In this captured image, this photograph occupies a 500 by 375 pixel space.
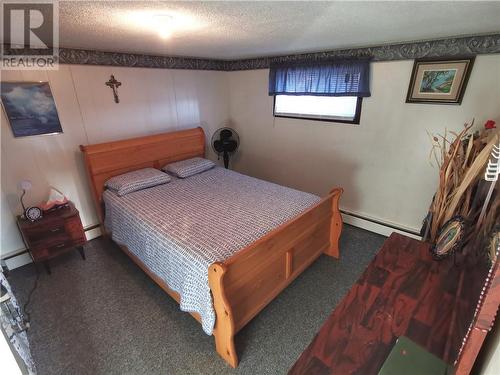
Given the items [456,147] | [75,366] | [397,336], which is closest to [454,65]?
[456,147]

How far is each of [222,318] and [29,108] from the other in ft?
8.42

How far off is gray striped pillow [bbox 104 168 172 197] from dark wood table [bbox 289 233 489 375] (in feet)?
7.49

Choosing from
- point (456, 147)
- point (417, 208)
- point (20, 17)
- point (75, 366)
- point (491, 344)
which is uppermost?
point (20, 17)

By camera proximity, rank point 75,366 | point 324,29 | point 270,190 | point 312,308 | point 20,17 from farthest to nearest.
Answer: point 270,190
point 312,308
point 324,29
point 75,366
point 20,17

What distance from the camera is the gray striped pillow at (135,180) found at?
103 inches

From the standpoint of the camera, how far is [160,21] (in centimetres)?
150

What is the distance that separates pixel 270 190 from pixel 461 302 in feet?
5.89

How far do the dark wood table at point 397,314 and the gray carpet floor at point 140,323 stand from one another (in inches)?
32.0

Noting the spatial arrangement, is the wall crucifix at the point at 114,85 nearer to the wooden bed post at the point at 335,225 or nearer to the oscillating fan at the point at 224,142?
the oscillating fan at the point at 224,142

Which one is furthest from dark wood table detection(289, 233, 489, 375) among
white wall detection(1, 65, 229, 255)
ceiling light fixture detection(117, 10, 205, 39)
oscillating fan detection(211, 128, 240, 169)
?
white wall detection(1, 65, 229, 255)

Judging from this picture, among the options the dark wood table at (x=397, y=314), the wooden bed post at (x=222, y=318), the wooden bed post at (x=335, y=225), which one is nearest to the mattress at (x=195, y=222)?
the wooden bed post at (x=222, y=318)

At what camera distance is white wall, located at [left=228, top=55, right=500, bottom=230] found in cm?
227

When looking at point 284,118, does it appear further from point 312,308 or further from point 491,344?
point 491,344

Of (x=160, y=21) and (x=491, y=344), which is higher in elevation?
(x=160, y=21)
